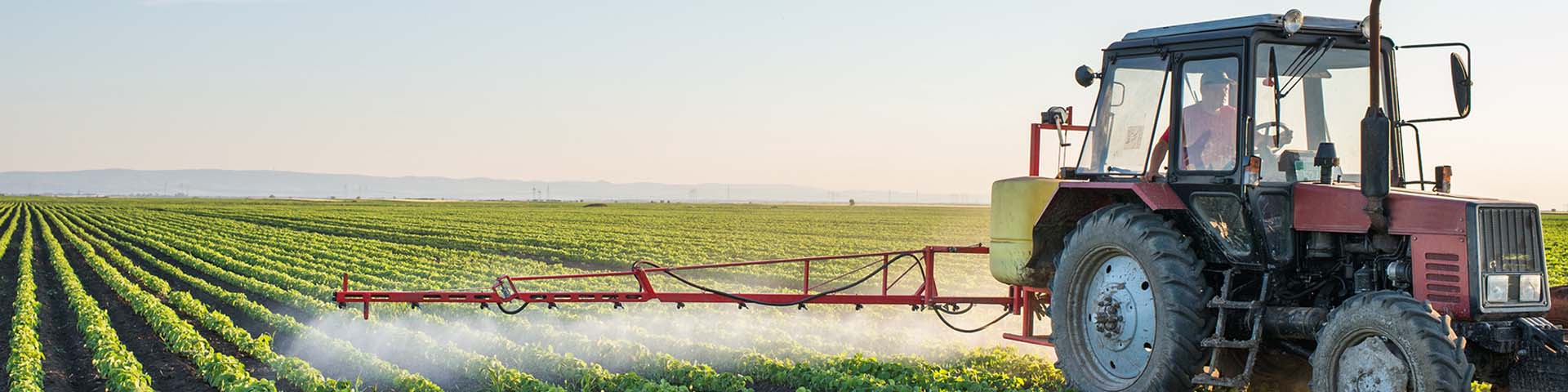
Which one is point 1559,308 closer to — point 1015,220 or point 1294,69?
point 1294,69

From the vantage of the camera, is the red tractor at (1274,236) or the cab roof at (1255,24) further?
the cab roof at (1255,24)

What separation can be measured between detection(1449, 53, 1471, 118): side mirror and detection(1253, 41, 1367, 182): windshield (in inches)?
19.5

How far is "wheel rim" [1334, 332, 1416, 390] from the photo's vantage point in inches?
191

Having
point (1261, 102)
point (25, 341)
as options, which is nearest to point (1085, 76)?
point (1261, 102)

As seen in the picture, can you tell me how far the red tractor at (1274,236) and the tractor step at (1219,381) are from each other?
0.03 ft

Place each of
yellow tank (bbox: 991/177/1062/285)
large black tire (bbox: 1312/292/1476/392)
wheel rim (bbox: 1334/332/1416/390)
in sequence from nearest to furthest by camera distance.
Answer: large black tire (bbox: 1312/292/1476/392) < wheel rim (bbox: 1334/332/1416/390) < yellow tank (bbox: 991/177/1062/285)

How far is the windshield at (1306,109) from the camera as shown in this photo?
6.02m

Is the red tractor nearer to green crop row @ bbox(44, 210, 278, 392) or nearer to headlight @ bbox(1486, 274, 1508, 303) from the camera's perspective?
headlight @ bbox(1486, 274, 1508, 303)

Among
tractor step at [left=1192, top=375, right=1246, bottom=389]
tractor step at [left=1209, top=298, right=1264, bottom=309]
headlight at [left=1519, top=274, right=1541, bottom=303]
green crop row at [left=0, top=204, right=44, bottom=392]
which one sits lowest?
green crop row at [left=0, top=204, right=44, bottom=392]

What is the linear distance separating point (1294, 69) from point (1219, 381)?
1.67 meters

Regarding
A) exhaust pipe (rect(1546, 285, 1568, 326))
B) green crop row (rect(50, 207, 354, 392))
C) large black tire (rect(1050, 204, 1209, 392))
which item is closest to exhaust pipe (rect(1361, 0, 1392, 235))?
large black tire (rect(1050, 204, 1209, 392))

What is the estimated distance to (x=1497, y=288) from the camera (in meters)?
5.19

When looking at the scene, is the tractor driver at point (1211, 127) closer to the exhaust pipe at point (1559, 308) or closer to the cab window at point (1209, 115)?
the cab window at point (1209, 115)

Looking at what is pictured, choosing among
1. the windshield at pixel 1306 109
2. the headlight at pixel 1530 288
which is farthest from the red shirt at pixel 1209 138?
the headlight at pixel 1530 288
